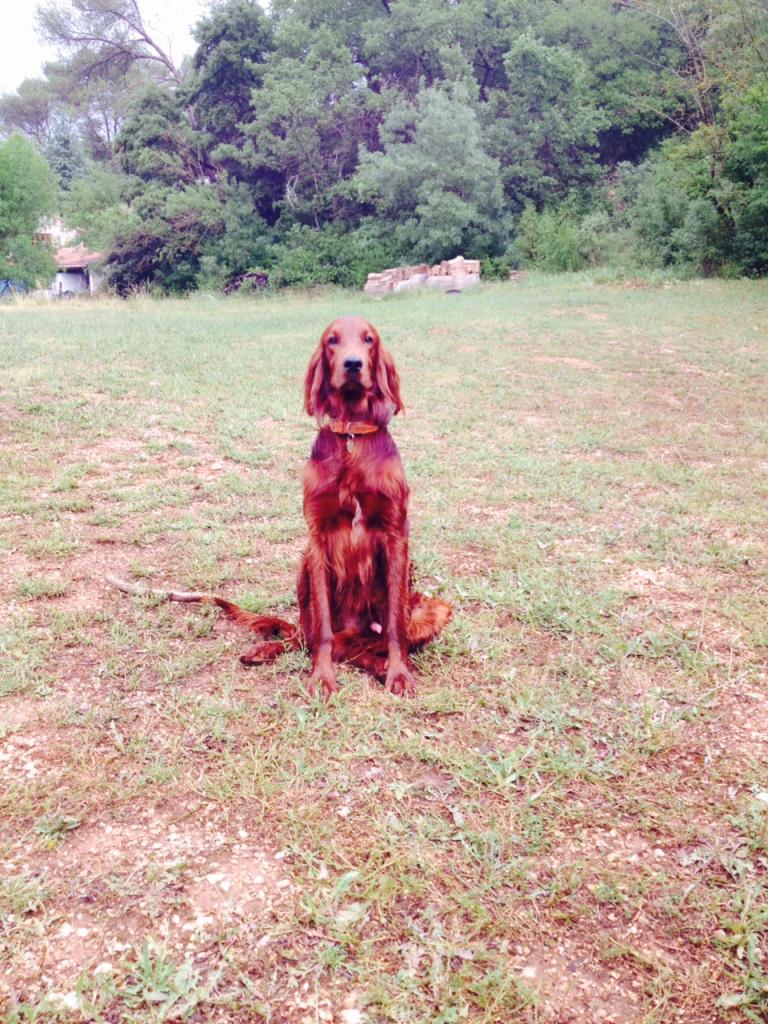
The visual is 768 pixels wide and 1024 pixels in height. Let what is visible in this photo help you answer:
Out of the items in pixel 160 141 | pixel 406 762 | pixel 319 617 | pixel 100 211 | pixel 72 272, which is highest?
pixel 160 141

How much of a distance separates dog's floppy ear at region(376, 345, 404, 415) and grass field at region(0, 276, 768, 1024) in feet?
3.11

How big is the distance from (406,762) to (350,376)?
4.13 feet

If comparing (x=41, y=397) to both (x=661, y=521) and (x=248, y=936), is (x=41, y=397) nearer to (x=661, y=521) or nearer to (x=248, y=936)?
(x=661, y=521)

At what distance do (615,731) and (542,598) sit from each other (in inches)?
37.6

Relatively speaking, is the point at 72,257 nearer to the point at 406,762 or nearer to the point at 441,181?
the point at 441,181

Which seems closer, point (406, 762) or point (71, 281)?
point (406, 762)

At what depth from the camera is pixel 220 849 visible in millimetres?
1804

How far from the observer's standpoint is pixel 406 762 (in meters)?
2.15

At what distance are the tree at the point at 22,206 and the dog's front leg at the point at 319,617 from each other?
30263mm

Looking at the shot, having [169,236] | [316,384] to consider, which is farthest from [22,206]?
[316,384]

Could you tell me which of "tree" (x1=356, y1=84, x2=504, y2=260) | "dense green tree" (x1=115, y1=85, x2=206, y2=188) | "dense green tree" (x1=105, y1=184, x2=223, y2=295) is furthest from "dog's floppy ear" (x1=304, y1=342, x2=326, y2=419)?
"dense green tree" (x1=115, y1=85, x2=206, y2=188)

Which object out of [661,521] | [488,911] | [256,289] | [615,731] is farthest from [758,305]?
[256,289]

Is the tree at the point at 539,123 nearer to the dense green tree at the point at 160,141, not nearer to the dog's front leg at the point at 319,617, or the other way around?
the dense green tree at the point at 160,141

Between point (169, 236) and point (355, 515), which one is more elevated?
point (169, 236)
